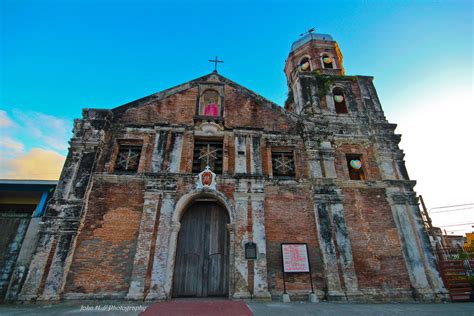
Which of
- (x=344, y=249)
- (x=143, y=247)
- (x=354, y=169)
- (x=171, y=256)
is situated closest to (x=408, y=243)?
(x=344, y=249)

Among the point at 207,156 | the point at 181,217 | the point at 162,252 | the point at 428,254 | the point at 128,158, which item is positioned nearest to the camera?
the point at 162,252

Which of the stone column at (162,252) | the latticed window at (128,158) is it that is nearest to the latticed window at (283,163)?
the stone column at (162,252)

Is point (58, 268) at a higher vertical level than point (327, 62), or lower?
lower

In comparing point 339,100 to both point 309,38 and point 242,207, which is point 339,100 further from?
point 242,207

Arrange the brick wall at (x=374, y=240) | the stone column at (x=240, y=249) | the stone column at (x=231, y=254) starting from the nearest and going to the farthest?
the stone column at (x=240, y=249), the stone column at (x=231, y=254), the brick wall at (x=374, y=240)

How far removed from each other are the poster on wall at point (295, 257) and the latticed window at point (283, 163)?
3.06 m

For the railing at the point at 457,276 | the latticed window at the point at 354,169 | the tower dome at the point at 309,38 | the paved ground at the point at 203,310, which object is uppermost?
the tower dome at the point at 309,38

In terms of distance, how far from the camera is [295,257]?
847cm

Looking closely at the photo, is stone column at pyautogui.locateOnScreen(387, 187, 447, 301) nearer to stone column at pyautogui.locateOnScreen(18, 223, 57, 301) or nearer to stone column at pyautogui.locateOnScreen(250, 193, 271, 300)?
stone column at pyautogui.locateOnScreen(250, 193, 271, 300)

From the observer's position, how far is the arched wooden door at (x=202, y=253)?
27.7 feet

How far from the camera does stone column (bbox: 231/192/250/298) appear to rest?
788cm

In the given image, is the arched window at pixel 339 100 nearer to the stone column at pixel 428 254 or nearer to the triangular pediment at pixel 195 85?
the triangular pediment at pixel 195 85

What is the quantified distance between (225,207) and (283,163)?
10.6 ft

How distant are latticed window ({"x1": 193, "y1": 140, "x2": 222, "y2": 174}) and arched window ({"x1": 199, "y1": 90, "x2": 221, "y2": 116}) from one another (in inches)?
63.0
